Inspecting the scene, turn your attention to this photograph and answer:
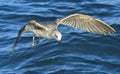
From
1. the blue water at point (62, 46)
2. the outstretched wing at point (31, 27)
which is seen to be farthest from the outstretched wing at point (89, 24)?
the blue water at point (62, 46)

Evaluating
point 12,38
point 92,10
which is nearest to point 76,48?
point 12,38

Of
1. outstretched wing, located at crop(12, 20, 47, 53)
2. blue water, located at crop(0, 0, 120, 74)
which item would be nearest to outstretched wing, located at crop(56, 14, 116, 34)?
outstretched wing, located at crop(12, 20, 47, 53)

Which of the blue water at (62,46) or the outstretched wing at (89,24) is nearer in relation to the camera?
the outstretched wing at (89,24)

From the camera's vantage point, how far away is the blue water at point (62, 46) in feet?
31.5

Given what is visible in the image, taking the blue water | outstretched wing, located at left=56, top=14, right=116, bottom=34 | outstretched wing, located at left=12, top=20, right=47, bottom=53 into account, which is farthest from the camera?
the blue water

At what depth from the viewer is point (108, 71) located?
9430 millimetres

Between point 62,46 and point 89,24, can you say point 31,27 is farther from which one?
point 62,46

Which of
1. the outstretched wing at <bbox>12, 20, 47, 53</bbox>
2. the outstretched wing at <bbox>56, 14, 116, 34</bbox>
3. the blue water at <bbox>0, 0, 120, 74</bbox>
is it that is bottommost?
the blue water at <bbox>0, 0, 120, 74</bbox>

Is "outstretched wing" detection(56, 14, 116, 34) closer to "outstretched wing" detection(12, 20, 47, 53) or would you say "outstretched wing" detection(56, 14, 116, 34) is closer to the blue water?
"outstretched wing" detection(12, 20, 47, 53)

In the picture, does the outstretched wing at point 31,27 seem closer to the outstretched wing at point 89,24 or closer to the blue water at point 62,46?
the outstretched wing at point 89,24

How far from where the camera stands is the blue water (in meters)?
9.59

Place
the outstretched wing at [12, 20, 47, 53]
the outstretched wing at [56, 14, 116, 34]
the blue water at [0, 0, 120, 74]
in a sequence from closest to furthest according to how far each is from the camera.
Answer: the outstretched wing at [12, 20, 47, 53]
the outstretched wing at [56, 14, 116, 34]
the blue water at [0, 0, 120, 74]

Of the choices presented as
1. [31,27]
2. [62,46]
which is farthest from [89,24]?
[62,46]

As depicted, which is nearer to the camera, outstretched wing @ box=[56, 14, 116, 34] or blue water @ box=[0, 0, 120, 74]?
outstretched wing @ box=[56, 14, 116, 34]
